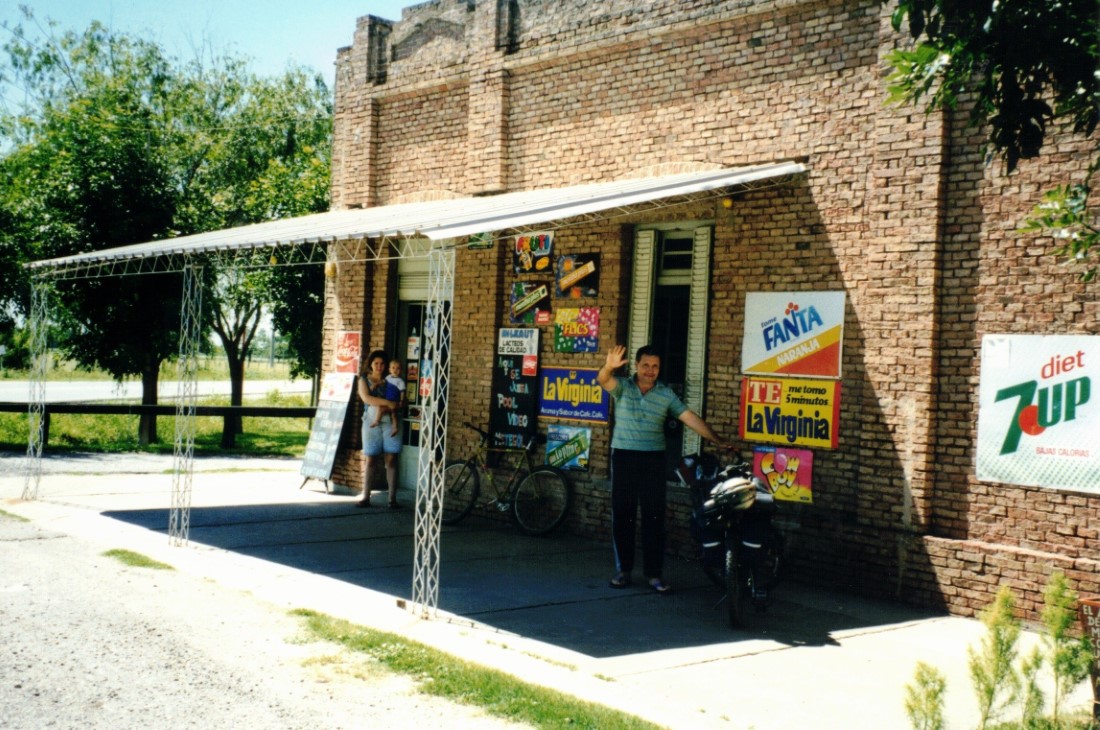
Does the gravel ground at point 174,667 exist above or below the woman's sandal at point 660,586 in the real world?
below

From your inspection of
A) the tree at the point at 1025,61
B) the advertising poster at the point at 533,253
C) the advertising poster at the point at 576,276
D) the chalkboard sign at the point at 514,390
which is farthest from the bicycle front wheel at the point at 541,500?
the tree at the point at 1025,61

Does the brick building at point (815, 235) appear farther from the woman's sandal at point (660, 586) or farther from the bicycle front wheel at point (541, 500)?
the woman's sandal at point (660, 586)

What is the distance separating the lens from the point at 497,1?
39.9 feet

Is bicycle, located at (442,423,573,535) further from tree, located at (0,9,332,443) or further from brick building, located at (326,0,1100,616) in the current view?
tree, located at (0,9,332,443)

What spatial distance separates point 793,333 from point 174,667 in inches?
235

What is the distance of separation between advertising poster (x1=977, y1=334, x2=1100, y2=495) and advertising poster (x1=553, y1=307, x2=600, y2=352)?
13.7 feet

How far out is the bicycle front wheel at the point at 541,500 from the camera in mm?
11023

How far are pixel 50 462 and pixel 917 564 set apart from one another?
13.9 meters

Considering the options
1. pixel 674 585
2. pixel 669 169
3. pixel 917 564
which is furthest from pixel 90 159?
pixel 917 564

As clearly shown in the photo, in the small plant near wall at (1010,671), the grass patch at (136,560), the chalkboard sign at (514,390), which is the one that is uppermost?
the chalkboard sign at (514,390)

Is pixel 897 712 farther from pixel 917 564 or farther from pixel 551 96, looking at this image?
pixel 551 96

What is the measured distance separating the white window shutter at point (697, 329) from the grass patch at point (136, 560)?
5123 mm

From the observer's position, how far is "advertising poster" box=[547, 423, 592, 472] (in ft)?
36.4

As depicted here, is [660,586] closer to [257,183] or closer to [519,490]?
[519,490]
